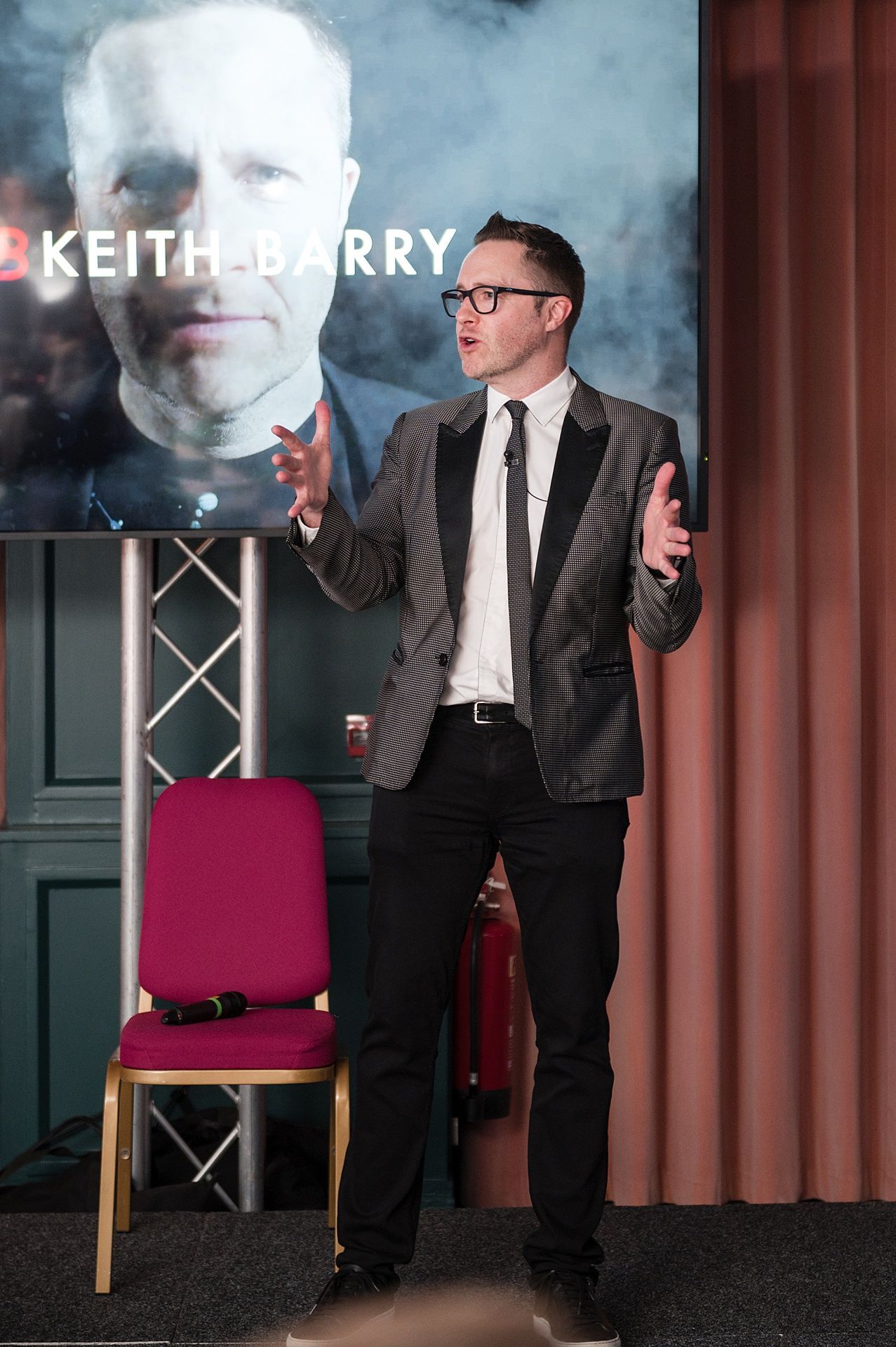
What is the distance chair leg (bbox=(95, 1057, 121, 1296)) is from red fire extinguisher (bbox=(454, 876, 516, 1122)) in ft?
2.87

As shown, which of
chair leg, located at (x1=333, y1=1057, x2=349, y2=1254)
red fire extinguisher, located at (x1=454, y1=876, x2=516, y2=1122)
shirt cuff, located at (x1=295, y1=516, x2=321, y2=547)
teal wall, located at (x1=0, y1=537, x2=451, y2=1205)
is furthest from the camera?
teal wall, located at (x1=0, y1=537, x2=451, y2=1205)

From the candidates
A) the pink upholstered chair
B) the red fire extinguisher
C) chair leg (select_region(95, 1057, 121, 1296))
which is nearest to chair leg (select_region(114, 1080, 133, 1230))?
the pink upholstered chair

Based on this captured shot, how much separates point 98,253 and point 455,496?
1.10 meters

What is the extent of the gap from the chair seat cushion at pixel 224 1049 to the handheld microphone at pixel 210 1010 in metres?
0.03

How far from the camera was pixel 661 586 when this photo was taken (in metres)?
2.01

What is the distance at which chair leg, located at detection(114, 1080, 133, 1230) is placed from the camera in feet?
8.28

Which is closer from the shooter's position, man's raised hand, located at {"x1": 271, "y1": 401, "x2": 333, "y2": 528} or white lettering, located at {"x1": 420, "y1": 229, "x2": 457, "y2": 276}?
man's raised hand, located at {"x1": 271, "y1": 401, "x2": 333, "y2": 528}

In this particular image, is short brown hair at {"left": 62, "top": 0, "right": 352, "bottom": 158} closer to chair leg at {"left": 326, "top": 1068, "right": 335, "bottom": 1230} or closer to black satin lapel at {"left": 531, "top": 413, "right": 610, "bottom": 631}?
black satin lapel at {"left": 531, "top": 413, "right": 610, "bottom": 631}

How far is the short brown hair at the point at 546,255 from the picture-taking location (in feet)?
7.20

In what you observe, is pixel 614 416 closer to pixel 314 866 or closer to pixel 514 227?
pixel 514 227

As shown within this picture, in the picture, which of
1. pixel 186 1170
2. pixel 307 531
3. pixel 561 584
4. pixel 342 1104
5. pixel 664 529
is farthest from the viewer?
pixel 186 1170

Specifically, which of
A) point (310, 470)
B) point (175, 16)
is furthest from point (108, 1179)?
point (175, 16)

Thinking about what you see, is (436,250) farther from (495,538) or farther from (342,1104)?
(342,1104)

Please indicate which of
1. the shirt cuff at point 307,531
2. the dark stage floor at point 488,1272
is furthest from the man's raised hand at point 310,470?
the dark stage floor at point 488,1272
